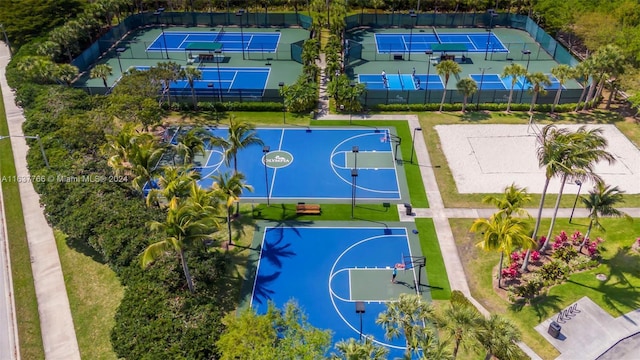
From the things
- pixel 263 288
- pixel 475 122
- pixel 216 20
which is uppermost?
pixel 216 20

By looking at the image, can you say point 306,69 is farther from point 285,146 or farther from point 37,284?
point 37,284

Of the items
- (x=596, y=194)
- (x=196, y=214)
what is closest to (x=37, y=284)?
(x=196, y=214)

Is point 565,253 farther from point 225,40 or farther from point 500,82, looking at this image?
point 225,40

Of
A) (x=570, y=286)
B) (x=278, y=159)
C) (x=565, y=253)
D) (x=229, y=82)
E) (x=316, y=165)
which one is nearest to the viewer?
(x=570, y=286)

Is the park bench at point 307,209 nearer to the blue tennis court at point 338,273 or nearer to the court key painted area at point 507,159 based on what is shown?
the blue tennis court at point 338,273

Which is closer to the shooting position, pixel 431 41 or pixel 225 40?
pixel 431 41

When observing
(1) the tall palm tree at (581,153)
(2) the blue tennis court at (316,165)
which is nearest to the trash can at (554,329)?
(1) the tall palm tree at (581,153)

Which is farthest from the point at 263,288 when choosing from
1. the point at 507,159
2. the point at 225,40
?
the point at 225,40

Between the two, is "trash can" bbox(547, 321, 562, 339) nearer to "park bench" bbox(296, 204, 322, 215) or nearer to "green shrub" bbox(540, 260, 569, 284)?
"green shrub" bbox(540, 260, 569, 284)
